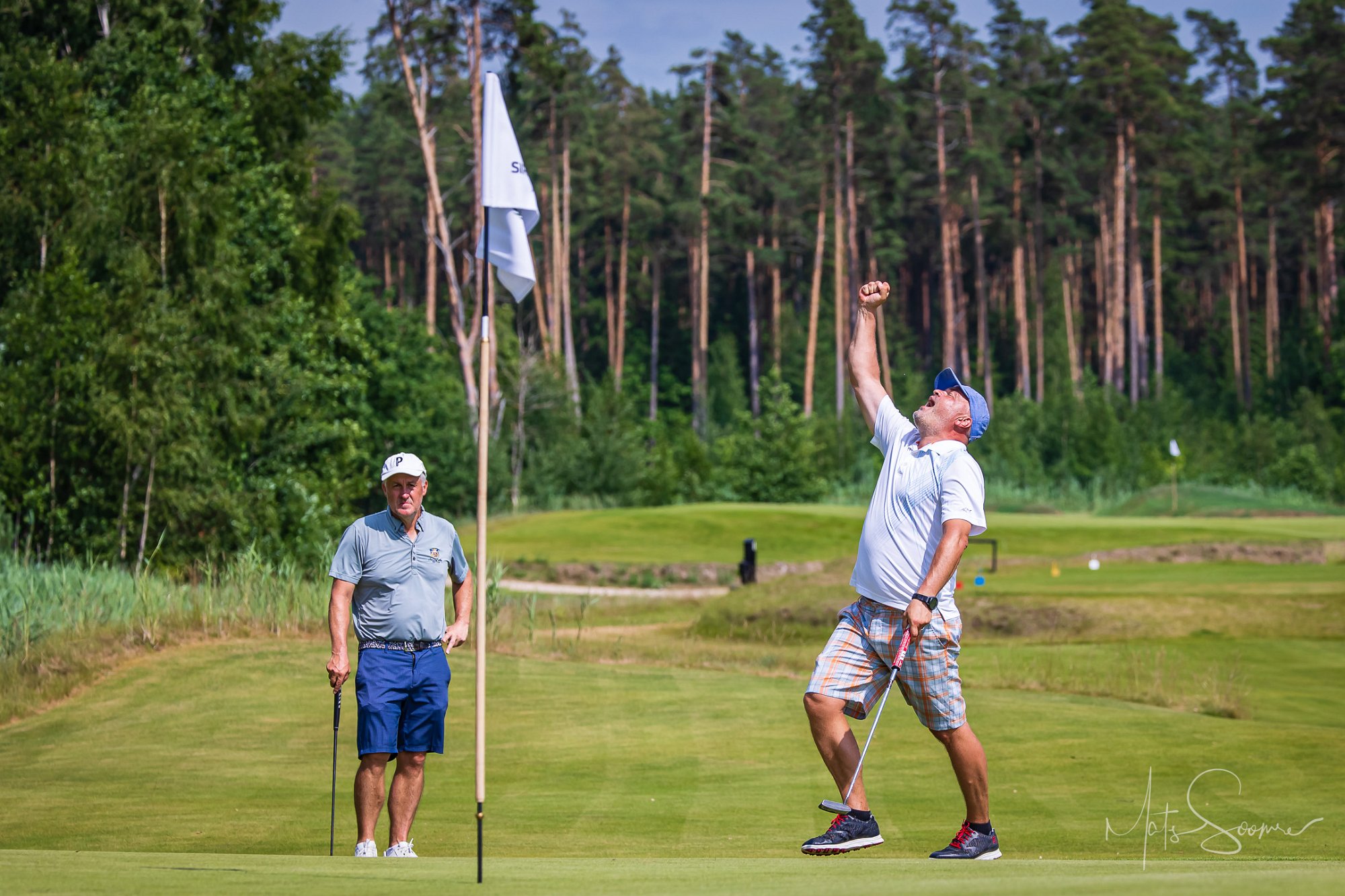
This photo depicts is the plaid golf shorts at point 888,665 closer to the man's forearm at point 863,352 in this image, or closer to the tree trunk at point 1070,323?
the man's forearm at point 863,352

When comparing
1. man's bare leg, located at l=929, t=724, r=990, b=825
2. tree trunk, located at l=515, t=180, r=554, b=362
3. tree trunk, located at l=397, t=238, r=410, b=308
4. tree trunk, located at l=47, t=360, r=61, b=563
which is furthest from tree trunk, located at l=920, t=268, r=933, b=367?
man's bare leg, located at l=929, t=724, r=990, b=825

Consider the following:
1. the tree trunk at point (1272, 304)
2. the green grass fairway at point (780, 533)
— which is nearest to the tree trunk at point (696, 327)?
the tree trunk at point (1272, 304)

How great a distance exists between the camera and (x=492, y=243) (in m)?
7.76

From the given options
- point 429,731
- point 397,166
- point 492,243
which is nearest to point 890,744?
point 429,731

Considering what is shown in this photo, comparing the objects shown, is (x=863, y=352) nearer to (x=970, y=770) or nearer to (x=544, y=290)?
(x=970, y=770)

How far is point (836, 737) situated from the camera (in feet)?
21.9

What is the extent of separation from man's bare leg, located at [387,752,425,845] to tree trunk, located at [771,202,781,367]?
222 feet

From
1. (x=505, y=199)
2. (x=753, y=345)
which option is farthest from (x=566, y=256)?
(x=505, y=199)

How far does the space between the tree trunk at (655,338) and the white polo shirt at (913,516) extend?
66606 mm

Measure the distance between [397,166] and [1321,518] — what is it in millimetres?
54550

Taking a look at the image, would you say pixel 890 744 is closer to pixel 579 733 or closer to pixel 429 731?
pixel 579 733

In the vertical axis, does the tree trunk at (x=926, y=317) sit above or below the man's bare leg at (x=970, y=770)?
above

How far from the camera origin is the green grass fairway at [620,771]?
826cm

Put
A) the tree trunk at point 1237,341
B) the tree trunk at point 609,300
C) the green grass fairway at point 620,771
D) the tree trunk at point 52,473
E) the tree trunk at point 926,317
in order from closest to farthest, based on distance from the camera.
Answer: the green grass fairway at point 620,771, the tree trunk at point 52,473, the tree trunk at point 1237,341, the tree trunk at point 609,300, the tree trunk at point 926,317
